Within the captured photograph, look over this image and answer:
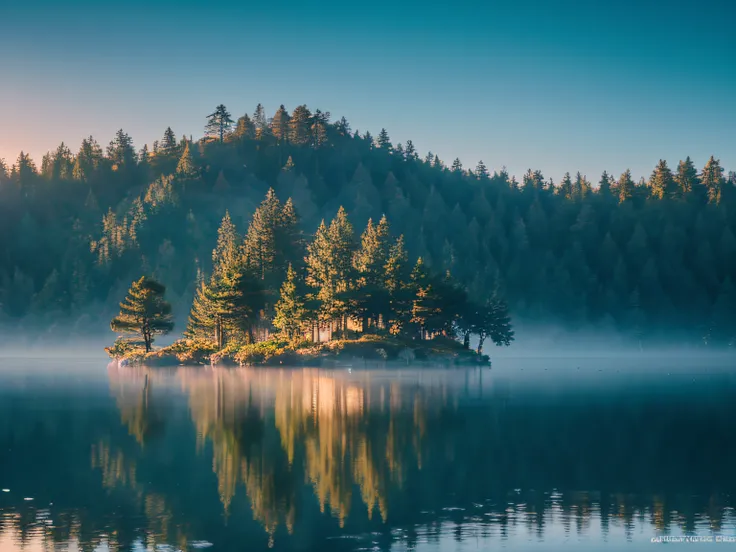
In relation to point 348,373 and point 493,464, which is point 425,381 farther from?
point 493,464

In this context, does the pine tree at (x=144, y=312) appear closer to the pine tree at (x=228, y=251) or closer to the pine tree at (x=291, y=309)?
the pine tree at (x=228, y=251)

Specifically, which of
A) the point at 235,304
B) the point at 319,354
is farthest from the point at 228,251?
the point at 319,354

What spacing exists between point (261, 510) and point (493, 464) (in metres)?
11.4

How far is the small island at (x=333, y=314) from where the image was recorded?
110 meters

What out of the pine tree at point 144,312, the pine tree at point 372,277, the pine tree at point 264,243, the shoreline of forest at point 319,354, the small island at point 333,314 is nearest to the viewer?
the shoreline of forest at point 319,354

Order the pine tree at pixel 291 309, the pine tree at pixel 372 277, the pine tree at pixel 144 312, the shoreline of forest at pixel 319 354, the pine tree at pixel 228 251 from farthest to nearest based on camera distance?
the pine tree at pixel 228 251 < the pine tree at pixel 144 312 < the pine tree at pixel 291 309 < the pine tree at pixel 372 277 < the shoreline of forest at pixel 319 354

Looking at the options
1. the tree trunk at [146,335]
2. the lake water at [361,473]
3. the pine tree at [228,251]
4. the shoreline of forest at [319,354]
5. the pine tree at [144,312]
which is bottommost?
the lake water at [361,473]

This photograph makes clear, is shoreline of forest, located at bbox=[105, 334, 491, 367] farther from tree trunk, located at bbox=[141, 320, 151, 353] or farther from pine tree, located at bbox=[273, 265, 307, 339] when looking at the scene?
pine tree, located at bbox=[273, 265, 307, 339]

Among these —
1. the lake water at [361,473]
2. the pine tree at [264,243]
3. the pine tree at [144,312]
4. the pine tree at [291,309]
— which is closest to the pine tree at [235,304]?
the pine tree at [291,309]

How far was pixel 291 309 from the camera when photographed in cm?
11412

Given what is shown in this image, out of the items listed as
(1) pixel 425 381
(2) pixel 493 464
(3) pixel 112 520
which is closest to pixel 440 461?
(2) pixel 493 464

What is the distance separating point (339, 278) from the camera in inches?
4592

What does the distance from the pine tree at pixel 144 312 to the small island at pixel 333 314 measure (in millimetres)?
130

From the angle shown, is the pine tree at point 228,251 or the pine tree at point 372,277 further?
the pine tree at point 228,251
